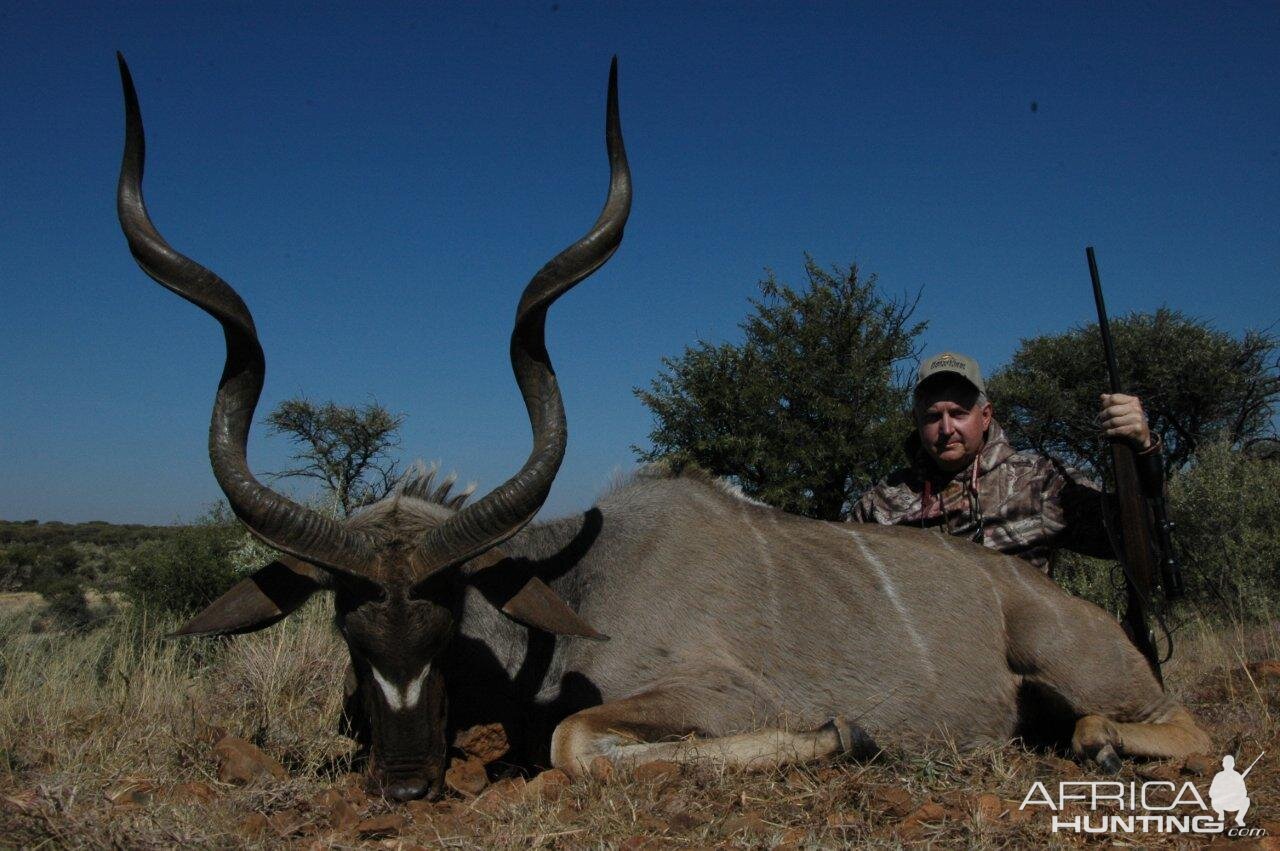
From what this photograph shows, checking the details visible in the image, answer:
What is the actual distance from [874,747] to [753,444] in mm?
8788

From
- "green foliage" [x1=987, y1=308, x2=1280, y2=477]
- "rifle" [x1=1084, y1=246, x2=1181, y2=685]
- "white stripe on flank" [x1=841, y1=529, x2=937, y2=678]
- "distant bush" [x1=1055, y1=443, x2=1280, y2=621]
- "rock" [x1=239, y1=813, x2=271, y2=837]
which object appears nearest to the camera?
"rock" [x1=239, y1=813, x2=271, y2=837]

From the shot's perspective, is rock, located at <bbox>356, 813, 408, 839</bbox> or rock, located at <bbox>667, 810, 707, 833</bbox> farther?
rock, located at <bbox>356, 813, 408, 839</bbox>

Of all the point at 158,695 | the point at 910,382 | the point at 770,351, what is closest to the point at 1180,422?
the point at 910,382

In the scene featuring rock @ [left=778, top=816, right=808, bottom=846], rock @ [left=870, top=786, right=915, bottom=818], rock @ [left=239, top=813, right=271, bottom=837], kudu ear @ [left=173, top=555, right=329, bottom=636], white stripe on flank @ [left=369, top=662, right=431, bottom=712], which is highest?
kudu ear @ [left=173, top=555, right=329, bottom=636]

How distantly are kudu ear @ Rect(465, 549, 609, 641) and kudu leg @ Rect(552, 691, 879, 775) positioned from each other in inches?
11.8

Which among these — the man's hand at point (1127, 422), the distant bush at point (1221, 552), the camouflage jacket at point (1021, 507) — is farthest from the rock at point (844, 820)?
the distant bush at point (1221, 552)

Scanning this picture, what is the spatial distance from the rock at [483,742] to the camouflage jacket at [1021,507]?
290 centimetres

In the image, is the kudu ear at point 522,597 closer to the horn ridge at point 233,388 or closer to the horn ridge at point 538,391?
the horn ridge at point 538,391

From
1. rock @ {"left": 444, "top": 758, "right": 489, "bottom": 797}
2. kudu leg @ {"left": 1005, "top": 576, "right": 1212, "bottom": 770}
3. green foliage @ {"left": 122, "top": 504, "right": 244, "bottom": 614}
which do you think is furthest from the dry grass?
green foliage @ {"left": 122, "top": 504, "right": 244, "bottom": 614}

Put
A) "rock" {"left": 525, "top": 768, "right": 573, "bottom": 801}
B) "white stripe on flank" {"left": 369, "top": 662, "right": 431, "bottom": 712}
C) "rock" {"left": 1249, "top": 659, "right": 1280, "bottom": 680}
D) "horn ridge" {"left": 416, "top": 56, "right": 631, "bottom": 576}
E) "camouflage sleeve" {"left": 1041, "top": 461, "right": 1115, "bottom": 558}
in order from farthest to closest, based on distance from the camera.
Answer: "rock" {"left": 1249, "top": 659, "right": 1280, "bottom": 680}, "camouflage sleeve" {"left": 1041, "top": 461, "right": 1115, "bottom": 558}, "horn ridge" {"left": 416, "top": 56, "right": 631, "bottom": 576}, "white stripe on flank" {"left": 369, "top": 662, "right": 431, "bottom": 712}, "rock" {"left": 525, "top": 768, "right": 573, "bottom": 801}

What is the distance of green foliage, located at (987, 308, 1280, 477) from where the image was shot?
15656 mm

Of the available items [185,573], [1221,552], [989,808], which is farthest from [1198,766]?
[185,573]

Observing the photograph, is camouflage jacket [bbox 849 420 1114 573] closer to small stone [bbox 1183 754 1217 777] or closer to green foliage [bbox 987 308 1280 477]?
small stone [bbox 1183 754 1217 777]

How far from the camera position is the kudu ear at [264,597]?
11.4ft
